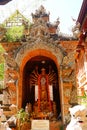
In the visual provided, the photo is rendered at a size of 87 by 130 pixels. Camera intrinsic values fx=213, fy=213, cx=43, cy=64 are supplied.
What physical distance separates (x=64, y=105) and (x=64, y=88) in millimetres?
694

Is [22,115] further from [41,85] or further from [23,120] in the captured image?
[41,85]

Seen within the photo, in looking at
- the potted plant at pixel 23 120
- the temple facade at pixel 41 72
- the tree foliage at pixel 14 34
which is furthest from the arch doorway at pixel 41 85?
the tree foliage at pixel 14 34

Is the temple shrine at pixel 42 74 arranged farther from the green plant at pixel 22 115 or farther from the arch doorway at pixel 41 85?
the green plant at pixel 22 115

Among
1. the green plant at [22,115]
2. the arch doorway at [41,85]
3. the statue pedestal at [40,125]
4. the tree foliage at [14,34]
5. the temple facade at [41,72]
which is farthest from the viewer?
the arch doorway at [41,85]

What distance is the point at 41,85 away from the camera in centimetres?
1026

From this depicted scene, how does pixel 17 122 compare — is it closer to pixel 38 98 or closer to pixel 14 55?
pixel 38 98

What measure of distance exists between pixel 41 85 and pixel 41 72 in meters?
0.72

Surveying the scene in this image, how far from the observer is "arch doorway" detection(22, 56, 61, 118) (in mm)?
9703

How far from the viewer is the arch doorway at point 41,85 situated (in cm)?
970

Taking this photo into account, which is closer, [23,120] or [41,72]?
[23,120]

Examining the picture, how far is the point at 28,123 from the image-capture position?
8367 millimetres

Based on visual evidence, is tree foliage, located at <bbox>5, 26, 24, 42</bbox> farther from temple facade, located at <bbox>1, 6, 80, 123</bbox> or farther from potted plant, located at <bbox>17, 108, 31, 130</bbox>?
potted plant, located at <bbox>17, 108, 31, 130</bbox>

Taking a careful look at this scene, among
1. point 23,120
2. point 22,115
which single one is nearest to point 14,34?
point 22,115

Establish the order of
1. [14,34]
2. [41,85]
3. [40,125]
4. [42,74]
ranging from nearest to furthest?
[40,125], [14,34], [41,85], [42,74]
